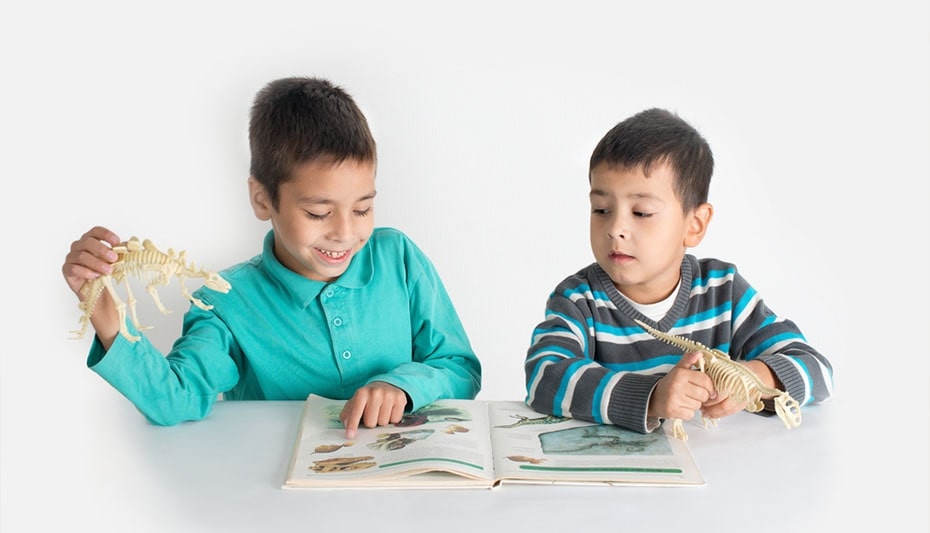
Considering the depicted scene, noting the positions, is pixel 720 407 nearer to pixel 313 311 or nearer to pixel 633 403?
pixel 633 403

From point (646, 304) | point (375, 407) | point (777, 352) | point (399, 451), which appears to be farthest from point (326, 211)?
point (777, 352)

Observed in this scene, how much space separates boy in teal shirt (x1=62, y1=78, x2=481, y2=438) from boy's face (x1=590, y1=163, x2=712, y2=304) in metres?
0.43

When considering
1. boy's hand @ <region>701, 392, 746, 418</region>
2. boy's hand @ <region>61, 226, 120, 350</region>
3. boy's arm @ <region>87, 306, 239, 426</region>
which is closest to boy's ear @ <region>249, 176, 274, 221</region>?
boy's arm @ <region>87, 306, 239, 426</region>

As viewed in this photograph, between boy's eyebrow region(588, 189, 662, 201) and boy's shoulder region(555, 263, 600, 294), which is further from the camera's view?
boy's shoulder region(555, 263, 600, 294)

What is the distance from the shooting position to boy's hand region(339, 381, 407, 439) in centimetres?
193

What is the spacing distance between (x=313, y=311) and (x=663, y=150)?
0.82 metres

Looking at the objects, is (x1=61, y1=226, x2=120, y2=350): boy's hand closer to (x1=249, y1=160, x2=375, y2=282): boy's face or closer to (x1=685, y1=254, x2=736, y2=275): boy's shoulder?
(x1=249, y1=160, x2=375, y2=282): boy's face

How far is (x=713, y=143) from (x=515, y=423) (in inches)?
48.2

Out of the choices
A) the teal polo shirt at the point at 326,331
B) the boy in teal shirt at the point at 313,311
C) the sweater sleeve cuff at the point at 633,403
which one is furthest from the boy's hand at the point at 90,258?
the sweater sleeve cuff at the point at 633,403

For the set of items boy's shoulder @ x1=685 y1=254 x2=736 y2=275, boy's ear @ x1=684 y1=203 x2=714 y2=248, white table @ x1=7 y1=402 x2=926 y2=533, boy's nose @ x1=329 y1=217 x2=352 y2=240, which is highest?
boy's ear @ x1=684 y1=203 x2=714 y2=248

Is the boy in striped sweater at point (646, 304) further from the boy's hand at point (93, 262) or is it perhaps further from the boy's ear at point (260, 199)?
the boy's hand at point (93, 262)

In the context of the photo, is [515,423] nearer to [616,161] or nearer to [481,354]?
[616,161]

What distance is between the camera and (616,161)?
211 centimetres

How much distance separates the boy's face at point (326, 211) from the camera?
2098 mm
